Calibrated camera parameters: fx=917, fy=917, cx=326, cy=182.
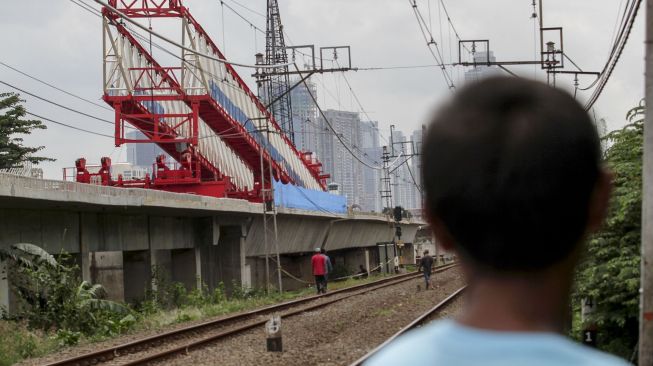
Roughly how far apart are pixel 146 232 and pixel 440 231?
29793 millimetres

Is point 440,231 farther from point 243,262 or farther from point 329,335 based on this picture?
point 243,262

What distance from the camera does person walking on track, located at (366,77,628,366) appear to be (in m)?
1.52

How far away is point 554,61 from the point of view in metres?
28.0

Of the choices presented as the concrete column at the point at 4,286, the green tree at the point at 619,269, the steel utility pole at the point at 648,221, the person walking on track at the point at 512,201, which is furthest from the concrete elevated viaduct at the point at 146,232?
the person walking on track at the point at 512,201

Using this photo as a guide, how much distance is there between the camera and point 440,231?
5.50 ft

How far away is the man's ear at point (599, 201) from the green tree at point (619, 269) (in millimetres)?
8556

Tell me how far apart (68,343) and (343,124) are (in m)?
133

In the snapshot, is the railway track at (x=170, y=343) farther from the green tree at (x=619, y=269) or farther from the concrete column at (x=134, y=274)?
the concrete column at (x=134, y=274)

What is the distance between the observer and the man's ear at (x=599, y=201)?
1.62 m

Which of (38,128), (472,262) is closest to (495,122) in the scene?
(472,262)

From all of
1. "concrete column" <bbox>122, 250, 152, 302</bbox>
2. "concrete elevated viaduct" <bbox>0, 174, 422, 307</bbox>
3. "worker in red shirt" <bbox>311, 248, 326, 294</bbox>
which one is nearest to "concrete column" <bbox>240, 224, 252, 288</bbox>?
"concrete elevated viaduct" <bbox>0, 174, 422, 307</bbox>

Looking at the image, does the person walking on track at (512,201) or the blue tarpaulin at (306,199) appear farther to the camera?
the blue tarpaulin at (306,199)

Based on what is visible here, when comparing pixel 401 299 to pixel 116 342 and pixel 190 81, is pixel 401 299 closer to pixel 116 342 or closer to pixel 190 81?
pixel 116 342

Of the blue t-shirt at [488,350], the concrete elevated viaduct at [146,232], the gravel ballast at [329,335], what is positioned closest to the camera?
the blue t-shirt at [488,350]
